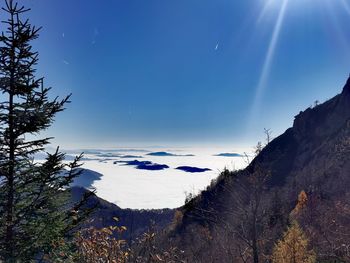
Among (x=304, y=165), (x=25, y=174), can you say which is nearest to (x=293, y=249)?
(x=25, y=174)

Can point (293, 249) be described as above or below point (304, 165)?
below

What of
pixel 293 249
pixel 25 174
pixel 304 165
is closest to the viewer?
pixel 25 174

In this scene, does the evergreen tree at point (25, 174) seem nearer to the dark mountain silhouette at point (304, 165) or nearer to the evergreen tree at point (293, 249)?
the evergreen tree at point (293, 249)

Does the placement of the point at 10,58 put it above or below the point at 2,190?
above

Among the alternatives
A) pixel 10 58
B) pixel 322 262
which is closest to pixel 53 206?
pixel 10 58

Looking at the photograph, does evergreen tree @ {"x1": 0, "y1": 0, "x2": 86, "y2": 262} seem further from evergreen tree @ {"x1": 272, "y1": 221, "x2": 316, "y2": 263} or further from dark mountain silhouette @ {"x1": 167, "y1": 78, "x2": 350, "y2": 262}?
dark mountain silhouette @ {"x1": 167, "y1": 78, "x2": 350, "y2": 262}

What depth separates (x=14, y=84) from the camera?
10.5 metres

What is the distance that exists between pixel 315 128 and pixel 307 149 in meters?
10.9

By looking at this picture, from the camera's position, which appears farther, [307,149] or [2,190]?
[307,149]

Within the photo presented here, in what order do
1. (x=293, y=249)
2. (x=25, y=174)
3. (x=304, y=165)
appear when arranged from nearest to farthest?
(x=25, y=174) → (x=293, y=249) → (x=304, y=165)

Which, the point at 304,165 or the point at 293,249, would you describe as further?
the point at 304,165

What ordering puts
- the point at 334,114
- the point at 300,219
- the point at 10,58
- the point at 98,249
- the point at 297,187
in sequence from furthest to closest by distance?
the point at 334,114 → the point at 297,187 → the point at 300,219 → the point at 10,58 → the point at 98,249

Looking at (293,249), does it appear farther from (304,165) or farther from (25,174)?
(304,165)

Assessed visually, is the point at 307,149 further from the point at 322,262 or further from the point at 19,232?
the point at 19,232
